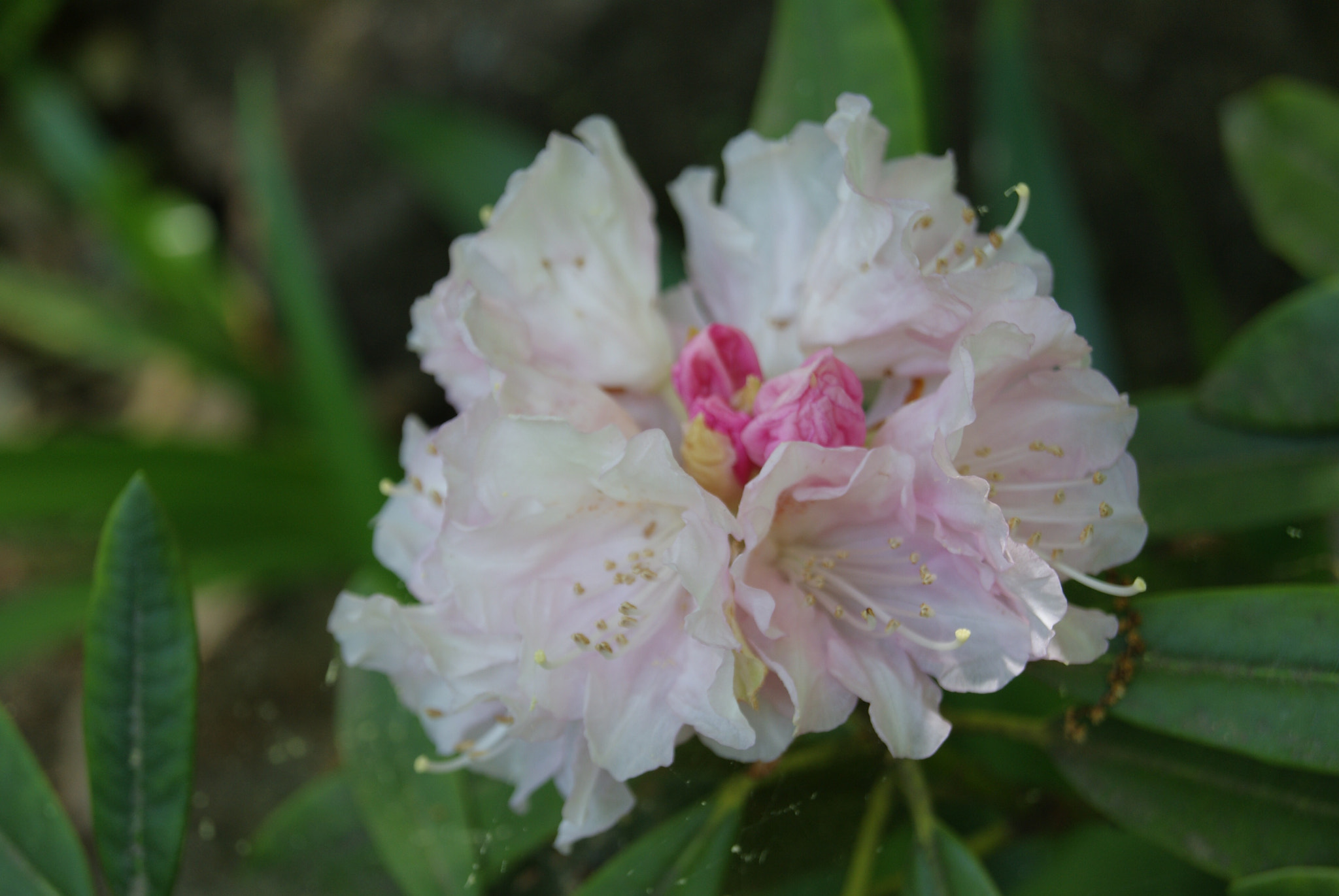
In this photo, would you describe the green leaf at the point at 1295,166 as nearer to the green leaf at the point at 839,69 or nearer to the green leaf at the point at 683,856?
the green leaf at the point at 839,69

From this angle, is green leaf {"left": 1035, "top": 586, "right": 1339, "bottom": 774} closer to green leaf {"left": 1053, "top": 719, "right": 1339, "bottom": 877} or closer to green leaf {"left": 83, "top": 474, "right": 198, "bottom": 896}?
green leaf {"left": 1053, "top": 719, "right": 1339, "bottom": 877}

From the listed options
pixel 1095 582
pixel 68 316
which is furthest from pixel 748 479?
pixel 68 316

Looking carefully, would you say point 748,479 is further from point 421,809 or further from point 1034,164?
point 1034,164

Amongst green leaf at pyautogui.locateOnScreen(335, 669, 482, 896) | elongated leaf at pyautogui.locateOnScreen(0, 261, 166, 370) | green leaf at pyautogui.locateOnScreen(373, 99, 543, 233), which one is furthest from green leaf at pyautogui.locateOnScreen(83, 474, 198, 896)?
elongated leaf at pyautogui.locateOnScreen(0, 261, 166, 370)

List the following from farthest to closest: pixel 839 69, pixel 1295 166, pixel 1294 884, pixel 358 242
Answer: pixel 358 242, pixel 1295 166, pixel 839 69, pixel 1294 884

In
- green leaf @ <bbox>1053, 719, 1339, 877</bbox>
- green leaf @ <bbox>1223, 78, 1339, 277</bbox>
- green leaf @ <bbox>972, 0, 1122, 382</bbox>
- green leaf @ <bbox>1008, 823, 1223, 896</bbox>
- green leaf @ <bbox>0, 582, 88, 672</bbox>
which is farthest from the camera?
green leaf @ <bbox>0, 582, 88, 672</bbox>

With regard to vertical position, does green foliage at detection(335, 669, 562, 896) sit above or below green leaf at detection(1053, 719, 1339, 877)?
above

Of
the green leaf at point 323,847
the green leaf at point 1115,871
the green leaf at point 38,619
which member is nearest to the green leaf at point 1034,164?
the green leaf at point 1115,871

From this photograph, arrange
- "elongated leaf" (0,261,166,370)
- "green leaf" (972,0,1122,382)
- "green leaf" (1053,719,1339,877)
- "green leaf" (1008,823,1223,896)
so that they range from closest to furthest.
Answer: "green leaf" (1053,719,1339,877) → "green leaf" (1008,823,1223,896) → "green leaf" (972,0,1122,382) → "elongated leaf" (0,261,166,370)
